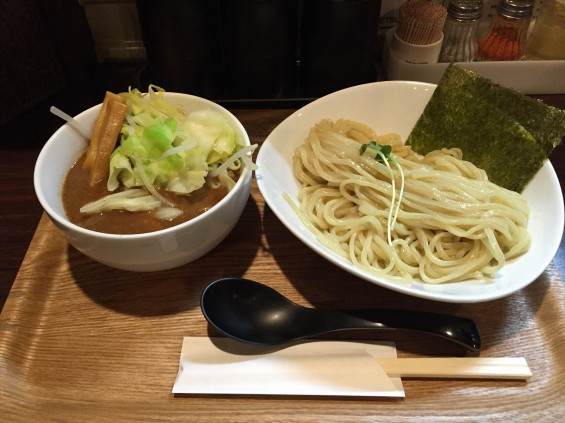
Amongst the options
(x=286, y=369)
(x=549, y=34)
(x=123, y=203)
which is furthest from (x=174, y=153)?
(x=549, y=34)

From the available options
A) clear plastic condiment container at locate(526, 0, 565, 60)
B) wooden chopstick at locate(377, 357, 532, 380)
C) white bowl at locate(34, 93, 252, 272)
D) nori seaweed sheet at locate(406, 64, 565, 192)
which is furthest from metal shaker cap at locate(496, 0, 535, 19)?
wooden chopstick at locate(377, 357, 532, 380)

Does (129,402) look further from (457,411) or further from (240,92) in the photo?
(240,92)

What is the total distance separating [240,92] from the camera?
1.77 metres

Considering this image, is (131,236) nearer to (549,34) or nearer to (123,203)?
(123,203)

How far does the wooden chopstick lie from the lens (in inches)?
37.9

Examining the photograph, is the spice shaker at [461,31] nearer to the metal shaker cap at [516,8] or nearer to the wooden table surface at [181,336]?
the metal shaker cap at [516,8]

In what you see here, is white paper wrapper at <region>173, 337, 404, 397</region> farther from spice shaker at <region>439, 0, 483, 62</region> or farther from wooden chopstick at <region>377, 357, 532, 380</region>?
spice shaker at <region>439, 0, 483, 62</region>

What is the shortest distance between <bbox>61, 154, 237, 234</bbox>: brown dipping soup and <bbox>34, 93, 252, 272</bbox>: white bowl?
27 mm

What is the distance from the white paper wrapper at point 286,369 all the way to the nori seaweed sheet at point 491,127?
66cm

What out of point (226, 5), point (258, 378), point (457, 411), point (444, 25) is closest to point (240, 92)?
point (226, 5)

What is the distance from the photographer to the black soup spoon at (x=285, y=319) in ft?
3.29

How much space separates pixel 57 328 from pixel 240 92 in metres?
1.07

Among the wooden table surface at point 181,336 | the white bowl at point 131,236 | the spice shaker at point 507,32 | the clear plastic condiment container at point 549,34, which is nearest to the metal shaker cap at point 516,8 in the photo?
the spice shaker at point 507,32

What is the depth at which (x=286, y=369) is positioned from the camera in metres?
0.98
